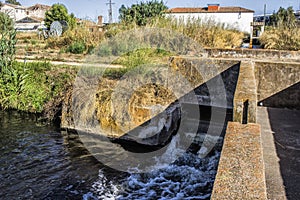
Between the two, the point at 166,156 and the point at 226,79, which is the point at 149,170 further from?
the point at 226,79

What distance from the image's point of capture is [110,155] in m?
6.02

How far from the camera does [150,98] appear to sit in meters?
7.01

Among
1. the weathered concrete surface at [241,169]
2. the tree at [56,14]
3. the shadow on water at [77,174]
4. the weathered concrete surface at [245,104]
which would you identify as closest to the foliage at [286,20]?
the shadow on water at [77,174]

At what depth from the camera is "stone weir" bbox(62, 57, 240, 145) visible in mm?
6555

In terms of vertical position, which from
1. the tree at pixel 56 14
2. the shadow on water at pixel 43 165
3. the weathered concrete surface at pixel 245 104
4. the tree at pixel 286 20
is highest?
the tree at pixel 56 14

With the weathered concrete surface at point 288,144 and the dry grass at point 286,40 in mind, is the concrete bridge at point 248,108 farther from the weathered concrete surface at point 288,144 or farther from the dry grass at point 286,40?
the dry grass at point 286,40

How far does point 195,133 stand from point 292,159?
3546 millimetres

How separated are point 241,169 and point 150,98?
466cm

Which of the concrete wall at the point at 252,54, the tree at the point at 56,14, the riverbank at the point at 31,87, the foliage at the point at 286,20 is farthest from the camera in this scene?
the tree at the point at 56,14

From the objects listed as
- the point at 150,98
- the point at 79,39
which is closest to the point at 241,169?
the point at 150,98

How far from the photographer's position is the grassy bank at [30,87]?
8961 millimetres

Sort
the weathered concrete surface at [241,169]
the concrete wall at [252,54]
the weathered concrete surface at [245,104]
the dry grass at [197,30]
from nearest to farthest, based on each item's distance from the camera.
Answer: the weathered concrete surface at [241,169] → the weathered concrete surface at [245,104] → the concrete wall at [252,54] → the dry grass at [197,30]

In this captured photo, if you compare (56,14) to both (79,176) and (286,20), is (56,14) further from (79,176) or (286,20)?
(79,176)

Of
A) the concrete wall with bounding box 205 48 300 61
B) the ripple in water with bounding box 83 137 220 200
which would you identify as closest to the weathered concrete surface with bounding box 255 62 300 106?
the ripple in water with bounding box 83 137 220 200
